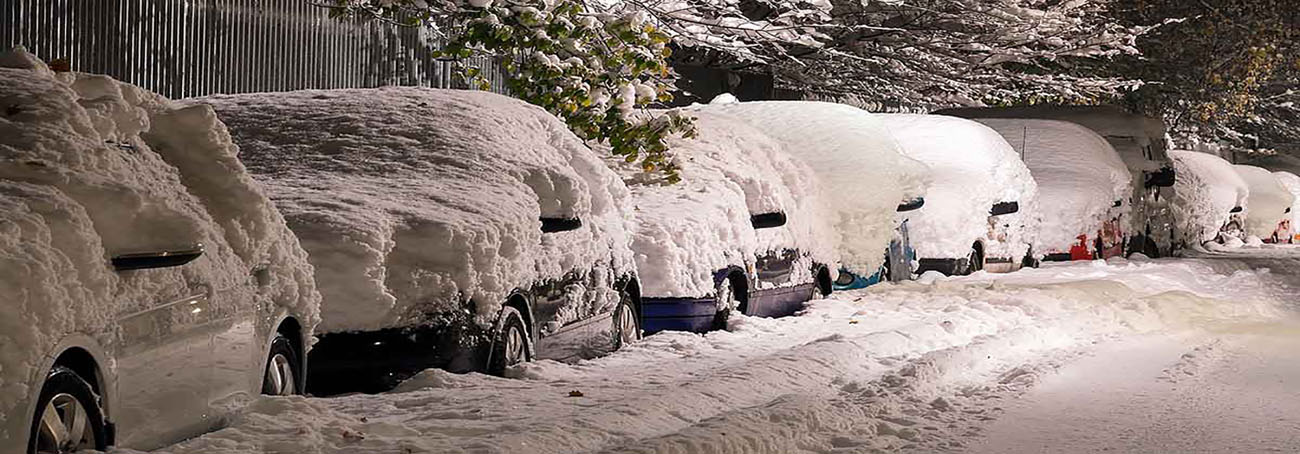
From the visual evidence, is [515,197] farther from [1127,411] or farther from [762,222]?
[762,222]

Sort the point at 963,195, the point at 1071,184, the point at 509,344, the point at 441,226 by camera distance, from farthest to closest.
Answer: the point at 1071,184 < the point at 963,195 < the point at 509,344 < the point at 441,226

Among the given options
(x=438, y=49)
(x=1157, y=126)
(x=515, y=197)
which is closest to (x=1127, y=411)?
(x=515, y=197)

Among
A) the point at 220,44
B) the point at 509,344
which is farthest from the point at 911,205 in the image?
the point at 509,344

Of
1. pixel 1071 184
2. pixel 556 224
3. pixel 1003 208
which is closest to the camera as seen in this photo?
pixel 556 224

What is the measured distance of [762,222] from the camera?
12.9 metres

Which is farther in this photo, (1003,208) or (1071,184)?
(1071,184)

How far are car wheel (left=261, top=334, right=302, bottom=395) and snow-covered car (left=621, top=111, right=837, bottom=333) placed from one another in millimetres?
4586

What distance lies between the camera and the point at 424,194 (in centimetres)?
843

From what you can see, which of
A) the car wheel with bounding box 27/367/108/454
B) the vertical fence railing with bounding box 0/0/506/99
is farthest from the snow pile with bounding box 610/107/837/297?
the car wheel with bounding box 27/367/108/454

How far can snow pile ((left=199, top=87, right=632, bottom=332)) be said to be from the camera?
24.9 feet

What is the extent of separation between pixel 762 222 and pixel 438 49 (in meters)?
6.24

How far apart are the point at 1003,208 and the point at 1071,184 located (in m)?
2.82

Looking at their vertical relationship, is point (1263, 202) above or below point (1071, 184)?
below

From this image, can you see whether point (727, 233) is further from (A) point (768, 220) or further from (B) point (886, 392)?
(B) point (886, 392)
